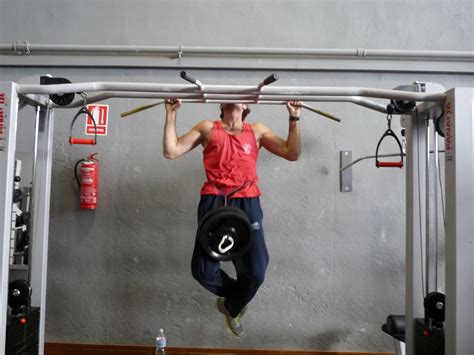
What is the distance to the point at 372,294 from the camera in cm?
279

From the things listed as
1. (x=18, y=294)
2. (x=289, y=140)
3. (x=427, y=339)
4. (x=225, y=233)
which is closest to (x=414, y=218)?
(x=427, y=339)

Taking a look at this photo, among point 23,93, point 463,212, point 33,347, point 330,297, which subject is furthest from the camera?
point 330,297

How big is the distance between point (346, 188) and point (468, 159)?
4.13ft

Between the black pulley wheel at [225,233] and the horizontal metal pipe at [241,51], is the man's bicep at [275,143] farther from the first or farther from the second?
the horizontal metal pipe at [241,51]

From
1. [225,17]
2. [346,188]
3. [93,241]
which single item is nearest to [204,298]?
[93,241]

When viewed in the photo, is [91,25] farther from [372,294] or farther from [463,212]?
[372,294]

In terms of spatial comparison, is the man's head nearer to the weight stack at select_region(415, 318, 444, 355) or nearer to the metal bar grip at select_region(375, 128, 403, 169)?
the metal bar grip at select_region(375, 128, 403, 169)

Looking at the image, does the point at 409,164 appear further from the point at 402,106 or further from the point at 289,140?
the point at 289,140

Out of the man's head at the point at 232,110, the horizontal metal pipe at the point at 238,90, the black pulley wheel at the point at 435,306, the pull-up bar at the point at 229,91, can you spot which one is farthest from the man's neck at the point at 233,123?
the black pulley wheel at the point at 435,306

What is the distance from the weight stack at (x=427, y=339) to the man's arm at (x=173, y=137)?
166 centimetres

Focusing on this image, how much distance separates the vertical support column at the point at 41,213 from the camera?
2.03m

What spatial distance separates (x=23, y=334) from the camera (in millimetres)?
1916

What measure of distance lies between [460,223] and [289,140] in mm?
1028

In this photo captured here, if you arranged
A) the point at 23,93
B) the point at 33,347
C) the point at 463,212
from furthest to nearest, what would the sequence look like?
the point at 33,347 < the point at 23,93 < the point at 463,212
